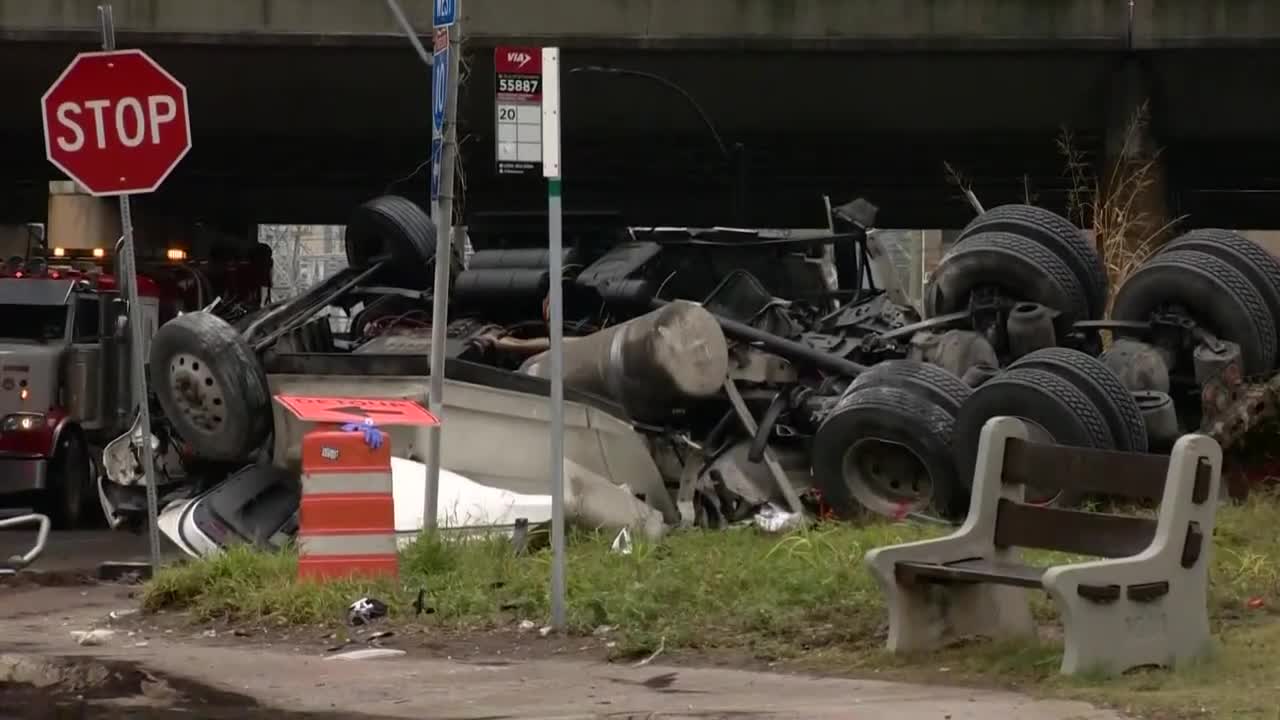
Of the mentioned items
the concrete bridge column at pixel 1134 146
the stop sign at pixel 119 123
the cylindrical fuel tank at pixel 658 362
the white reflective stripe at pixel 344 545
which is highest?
the concrete bridge column at pixel 1134 146

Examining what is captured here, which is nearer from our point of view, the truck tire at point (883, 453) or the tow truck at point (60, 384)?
the truck tire at point (883, 453)

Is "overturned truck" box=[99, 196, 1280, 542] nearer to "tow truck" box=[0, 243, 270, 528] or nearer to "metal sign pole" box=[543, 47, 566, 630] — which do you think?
"tow truck" box=[0, 243, 270, 528]

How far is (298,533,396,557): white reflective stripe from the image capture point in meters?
9.78

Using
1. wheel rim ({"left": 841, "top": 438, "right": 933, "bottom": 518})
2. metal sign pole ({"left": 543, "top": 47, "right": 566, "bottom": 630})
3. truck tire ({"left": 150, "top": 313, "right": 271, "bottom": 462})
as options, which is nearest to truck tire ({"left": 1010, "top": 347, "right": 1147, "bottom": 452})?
wheel rim ({"left": 841, "top": 438, "right": 933, "bottom": 518})

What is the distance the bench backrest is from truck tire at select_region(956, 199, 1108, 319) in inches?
249

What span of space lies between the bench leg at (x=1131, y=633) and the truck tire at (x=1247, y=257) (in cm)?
671

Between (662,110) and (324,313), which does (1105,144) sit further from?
(324,313)

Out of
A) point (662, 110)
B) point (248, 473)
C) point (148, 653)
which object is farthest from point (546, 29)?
point (148, 653)

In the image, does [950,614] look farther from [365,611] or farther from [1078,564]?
[365,611]

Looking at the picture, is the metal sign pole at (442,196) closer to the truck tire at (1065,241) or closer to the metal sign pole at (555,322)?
the metal sign pole at (555,322)

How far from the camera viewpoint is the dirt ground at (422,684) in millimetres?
6707

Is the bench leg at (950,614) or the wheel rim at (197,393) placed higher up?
the wheel rim at (197,393)

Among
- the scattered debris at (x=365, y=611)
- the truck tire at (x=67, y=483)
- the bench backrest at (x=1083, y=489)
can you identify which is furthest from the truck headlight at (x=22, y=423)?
the bench backrest at (x=1083, y=489)

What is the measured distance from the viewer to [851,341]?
14625 millimetres
